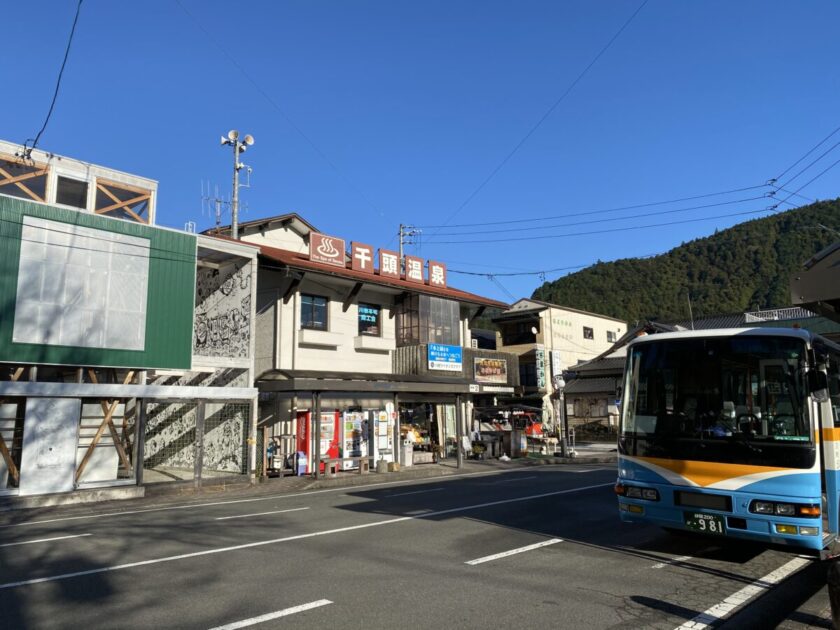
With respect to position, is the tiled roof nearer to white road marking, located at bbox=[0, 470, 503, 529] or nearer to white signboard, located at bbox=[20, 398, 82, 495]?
white road marking, located at bbox=[0, 470, 503, 529]

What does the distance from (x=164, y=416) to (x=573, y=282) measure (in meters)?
54.1

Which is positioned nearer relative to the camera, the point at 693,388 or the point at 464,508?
the point at 693,388

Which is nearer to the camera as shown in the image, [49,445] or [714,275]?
[49,445]

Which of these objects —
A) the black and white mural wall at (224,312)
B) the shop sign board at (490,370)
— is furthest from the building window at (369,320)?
the black and white mural wall at (224,312)

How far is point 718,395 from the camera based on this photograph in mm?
7324

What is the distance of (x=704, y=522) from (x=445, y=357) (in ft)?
64.2

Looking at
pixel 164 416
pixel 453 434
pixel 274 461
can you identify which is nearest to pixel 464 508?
pixel 274 461

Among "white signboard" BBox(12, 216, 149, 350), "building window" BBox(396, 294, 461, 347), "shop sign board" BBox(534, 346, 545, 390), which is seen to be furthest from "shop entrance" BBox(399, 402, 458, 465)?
"white signboard" BBox(12, 216, 149, 350)

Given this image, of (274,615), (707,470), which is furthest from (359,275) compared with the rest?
(274,615)

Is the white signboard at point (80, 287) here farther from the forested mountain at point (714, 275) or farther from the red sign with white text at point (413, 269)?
the forested mountain at point (714, 275)

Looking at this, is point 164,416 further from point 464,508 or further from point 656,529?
point 656,529

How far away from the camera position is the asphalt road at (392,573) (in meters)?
5.45

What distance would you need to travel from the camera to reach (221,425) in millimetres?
21078

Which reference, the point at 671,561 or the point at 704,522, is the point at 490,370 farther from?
the point at 704,522
